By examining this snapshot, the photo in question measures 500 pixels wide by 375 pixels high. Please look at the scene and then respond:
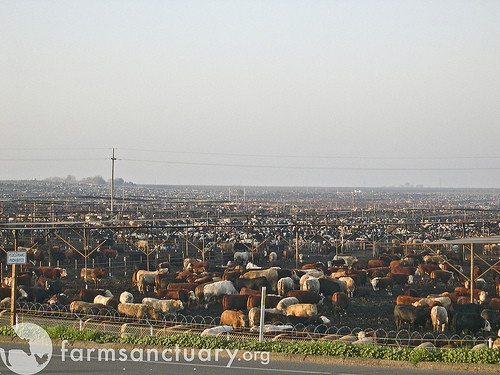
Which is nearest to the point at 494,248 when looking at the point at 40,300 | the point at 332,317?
the point at 332,317

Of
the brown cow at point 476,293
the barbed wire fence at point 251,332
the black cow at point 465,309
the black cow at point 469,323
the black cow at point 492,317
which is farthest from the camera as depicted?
the brown cow at point 476,293

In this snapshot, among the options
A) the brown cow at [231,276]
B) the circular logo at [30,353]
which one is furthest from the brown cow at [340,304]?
the circular logo at [30,353]

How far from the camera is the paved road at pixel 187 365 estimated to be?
31.2ft

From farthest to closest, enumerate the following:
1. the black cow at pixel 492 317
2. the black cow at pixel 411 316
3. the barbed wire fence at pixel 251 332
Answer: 1. the black cow at pixel 411 316
2. the black cow at pixel 492 317
3. the barbed wire fence at pixel 251 332

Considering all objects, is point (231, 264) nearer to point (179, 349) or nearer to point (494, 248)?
point (494, 248)

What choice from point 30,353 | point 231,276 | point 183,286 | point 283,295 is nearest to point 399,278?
point 283,295

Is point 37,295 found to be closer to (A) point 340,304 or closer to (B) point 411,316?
(A) point 340,304

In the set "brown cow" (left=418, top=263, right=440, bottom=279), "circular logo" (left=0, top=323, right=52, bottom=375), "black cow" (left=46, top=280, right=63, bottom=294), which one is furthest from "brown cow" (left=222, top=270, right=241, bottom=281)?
"circular logo" (left=0, top=323, right=52, bottom=375)

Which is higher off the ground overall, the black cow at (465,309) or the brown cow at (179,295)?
the black cow at (465,309)

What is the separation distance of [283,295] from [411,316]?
7.50 metres

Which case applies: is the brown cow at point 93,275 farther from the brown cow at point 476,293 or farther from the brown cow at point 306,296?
the brown cow at point 476,293

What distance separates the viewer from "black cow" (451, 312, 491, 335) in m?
18.4

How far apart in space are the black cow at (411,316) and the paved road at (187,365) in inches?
389

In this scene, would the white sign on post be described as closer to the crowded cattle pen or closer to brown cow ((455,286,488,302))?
the crowded cattle pen
